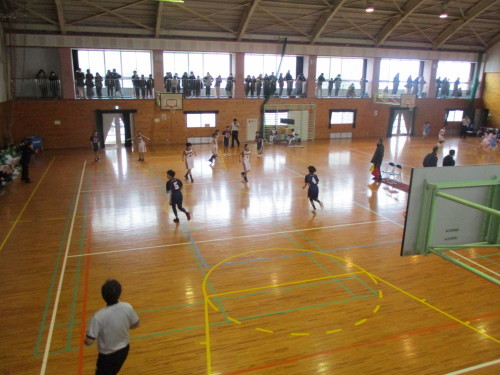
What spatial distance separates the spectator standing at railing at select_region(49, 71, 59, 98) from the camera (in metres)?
24.5

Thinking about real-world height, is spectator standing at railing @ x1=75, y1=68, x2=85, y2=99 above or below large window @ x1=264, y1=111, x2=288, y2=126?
above

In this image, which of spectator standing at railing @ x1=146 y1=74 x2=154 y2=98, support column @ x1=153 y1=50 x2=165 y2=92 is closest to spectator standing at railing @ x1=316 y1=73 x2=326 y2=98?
support column @ x1=153 y1=50 x2=165 y2=92

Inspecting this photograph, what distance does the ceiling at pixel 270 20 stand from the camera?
2292 centimetres

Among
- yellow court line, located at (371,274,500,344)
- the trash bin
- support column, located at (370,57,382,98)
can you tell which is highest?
support column, located at (370,57,382,98)

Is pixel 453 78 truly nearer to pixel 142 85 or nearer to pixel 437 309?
pixel 142 85

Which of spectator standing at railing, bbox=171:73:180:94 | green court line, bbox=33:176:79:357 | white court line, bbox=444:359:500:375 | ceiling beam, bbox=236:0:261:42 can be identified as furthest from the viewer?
spectator standing at railing, bbox=171:73:180:94

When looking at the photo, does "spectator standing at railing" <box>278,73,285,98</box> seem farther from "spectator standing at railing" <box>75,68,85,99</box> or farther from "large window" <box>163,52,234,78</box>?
"spectator standing at railing" <box>75,68,85,99</box>

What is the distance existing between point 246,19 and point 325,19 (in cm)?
558

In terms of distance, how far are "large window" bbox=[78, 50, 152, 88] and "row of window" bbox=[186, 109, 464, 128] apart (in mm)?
4556

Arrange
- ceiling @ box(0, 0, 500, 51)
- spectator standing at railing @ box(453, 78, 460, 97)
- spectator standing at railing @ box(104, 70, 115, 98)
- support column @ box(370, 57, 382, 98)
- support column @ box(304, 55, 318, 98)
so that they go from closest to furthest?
1. ceiling @ box(0, 0, 500, 51)
2. spectator standing at railing @ box(104, 70, 115, 98)
3. support column @ box(304, 55, 318, 98)
4. support column @ box(370, 57, 382, 98)
5. spectator standing at railing @ box(453, 78, 460, 97)

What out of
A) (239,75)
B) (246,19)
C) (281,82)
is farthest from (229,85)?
(246,19)

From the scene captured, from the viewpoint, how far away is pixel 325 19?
1049 inches


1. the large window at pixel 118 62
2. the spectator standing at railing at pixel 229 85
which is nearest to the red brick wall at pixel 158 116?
the spectator standing at railing at pixel 229 85

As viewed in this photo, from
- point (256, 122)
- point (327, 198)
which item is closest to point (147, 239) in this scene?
point (327, 198)
